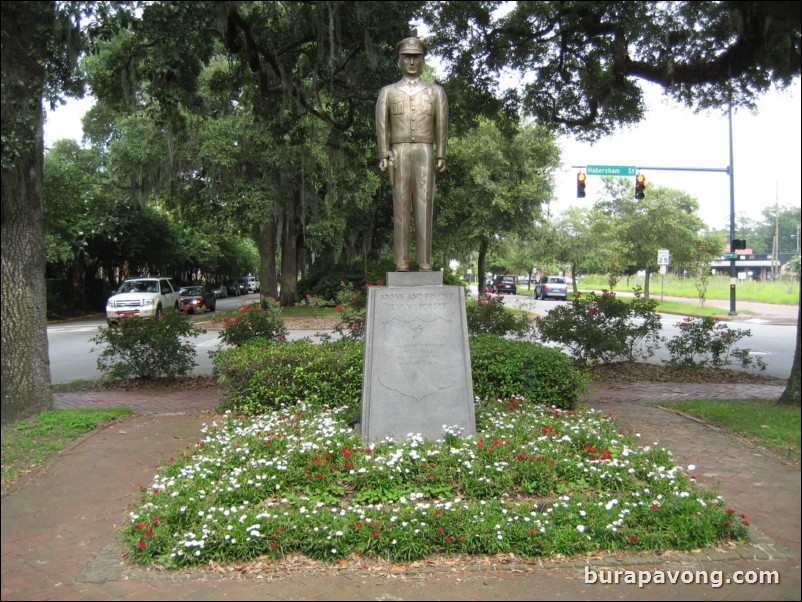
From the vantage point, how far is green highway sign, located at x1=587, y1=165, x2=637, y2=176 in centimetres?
1860

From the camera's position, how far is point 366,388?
249 inches

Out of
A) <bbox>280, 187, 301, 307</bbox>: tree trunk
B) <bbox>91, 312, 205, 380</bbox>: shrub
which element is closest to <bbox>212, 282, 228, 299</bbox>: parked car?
<bbox>280, 187, 301, 307</bbox>: tree trunk

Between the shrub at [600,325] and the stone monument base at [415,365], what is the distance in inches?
241

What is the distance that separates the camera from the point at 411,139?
262 inches

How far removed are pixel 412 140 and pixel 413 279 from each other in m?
1.45

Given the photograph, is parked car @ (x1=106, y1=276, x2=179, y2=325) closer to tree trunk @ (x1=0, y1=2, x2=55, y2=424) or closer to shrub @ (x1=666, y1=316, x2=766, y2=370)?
tree trunk @ (x1=0, y1=2, x2=55, y2=424)

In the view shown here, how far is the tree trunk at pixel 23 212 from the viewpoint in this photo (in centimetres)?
426

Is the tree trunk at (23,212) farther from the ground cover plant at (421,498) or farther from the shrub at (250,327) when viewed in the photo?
the shrub at (250,327)

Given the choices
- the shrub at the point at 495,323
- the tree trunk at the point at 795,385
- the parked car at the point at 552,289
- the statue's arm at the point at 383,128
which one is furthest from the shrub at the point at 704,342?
the parked car at the point at 552,289

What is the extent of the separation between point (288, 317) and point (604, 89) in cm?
1690

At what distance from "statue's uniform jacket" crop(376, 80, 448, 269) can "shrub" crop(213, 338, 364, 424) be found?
6.60ft

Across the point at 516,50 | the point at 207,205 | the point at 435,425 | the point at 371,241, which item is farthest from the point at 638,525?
the point at 371,241

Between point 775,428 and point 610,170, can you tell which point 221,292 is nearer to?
point 610,170

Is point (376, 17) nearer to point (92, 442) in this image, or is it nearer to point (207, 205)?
point (92, 442)
